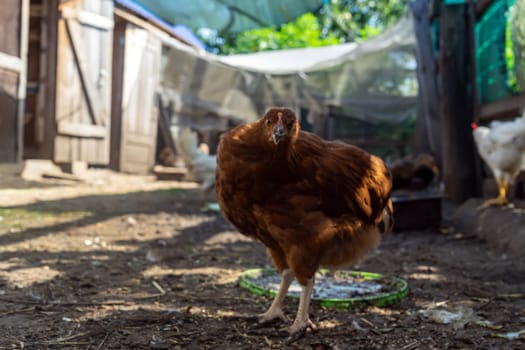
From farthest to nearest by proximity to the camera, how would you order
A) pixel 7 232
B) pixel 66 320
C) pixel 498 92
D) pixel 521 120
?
pixel 498 92 → pixel 521 120 → pixel 7 232 → pixel 66 320

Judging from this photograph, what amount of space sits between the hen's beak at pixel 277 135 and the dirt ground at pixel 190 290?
86 cm

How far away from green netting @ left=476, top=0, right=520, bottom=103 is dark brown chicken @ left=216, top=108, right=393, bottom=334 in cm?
346

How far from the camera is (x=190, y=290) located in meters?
2.98

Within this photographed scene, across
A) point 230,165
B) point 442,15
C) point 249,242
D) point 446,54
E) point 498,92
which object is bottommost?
point 249,242

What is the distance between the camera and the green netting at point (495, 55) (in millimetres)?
5191

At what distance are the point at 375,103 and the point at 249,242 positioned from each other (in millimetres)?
6992

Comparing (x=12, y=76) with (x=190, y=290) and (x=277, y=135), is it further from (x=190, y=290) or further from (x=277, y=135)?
(x=277, y=135)

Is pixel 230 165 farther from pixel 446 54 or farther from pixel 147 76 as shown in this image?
pixel 147 76

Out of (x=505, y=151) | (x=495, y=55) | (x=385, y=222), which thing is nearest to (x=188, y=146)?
(x=495, y=55)

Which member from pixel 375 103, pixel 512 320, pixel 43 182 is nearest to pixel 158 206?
pixel 43 182

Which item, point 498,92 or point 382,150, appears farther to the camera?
point 382,150

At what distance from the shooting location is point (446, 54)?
6.38m

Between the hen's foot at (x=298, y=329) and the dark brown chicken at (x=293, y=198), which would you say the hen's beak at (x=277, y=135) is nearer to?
the dark brown chicken at (x=293, y=198)

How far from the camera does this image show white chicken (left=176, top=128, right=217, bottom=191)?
8017mm
